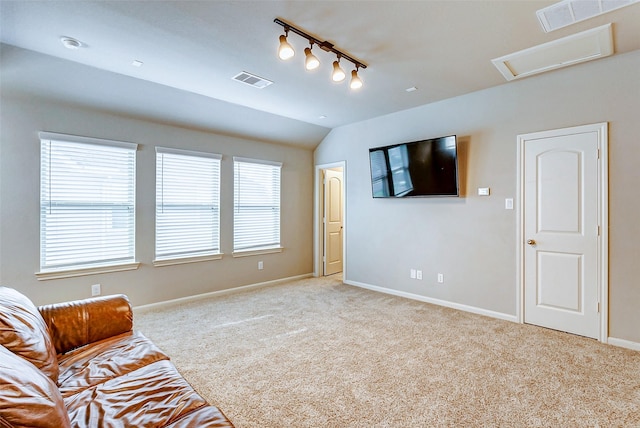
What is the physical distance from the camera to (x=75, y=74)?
303cm

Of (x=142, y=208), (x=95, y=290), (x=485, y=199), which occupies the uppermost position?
(x=485, y=199)

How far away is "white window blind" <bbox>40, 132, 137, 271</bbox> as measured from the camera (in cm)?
332

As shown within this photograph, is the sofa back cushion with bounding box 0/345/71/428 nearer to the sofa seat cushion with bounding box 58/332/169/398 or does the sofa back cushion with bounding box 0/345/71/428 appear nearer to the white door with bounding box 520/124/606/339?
the sofa seat cushion with bounding box 58/332/169/398

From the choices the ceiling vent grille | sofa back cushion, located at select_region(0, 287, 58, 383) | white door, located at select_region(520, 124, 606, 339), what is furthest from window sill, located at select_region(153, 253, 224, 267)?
the ceiling vent grille

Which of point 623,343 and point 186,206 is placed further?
point 186,206

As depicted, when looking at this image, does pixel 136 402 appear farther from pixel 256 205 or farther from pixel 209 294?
pixel 256 205

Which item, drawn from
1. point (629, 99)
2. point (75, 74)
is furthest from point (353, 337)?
point (75, 74)

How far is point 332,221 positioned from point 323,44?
381cm

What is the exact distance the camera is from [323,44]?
2578 millimetres

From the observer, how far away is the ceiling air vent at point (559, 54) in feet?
8.27

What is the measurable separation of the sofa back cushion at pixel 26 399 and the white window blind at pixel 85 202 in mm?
2835

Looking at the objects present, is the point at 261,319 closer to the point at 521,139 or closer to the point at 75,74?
the point at 75,74

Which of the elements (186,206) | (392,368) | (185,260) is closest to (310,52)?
(392,368)

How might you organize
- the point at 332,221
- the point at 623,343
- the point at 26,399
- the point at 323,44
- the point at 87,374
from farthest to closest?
1. the point at 332,221
2. the point at 623,343
3. the point at 323,44
4. the point at 87,374
5. the point at 26,399
